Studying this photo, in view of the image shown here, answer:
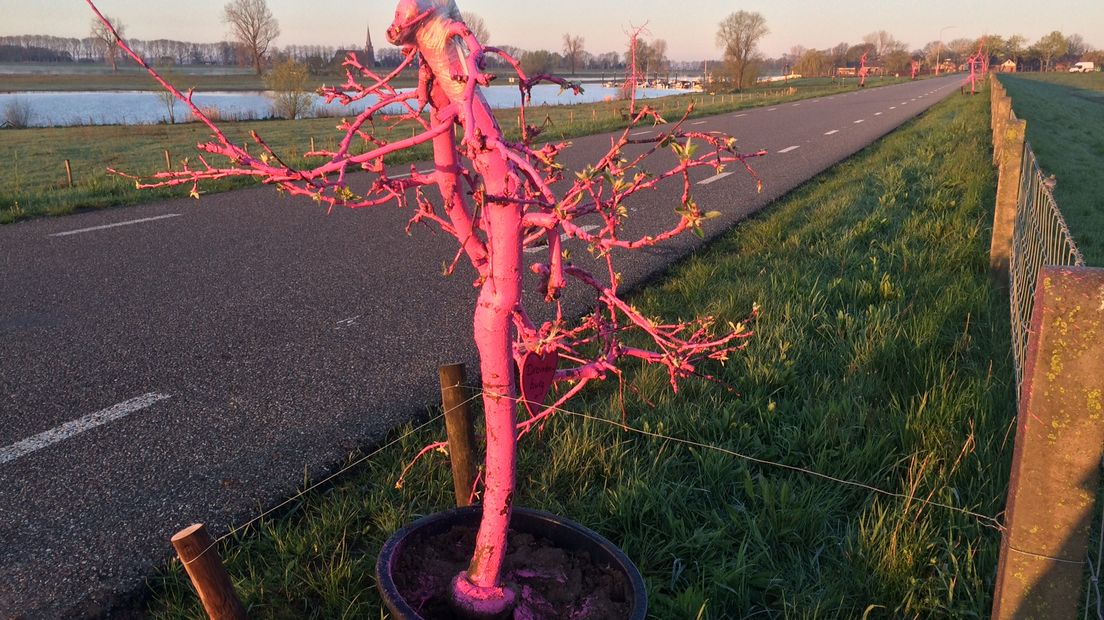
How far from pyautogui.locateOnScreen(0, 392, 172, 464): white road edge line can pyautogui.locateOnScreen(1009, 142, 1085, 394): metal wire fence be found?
12.7ft

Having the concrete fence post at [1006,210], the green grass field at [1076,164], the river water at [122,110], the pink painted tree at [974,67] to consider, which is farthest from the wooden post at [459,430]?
the pink painted tree at [974,67]

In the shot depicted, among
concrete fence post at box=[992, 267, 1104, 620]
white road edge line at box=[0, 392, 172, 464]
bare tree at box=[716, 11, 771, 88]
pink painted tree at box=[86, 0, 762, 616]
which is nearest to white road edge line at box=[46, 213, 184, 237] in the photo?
white road edge line at box=[0, 392, 172, 464]

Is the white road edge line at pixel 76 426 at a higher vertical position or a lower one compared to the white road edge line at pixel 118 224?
lower

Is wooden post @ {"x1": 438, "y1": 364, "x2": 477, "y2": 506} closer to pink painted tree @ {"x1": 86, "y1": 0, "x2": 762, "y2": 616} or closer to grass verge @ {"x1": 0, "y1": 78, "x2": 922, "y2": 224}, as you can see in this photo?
pink painted tree @ {"x1": 86, "y1": 0, "x2": 762, "y2": 616}

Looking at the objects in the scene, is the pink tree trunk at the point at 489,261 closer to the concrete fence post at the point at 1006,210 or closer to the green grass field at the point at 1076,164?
the concrete fence post at the point at 1006,210

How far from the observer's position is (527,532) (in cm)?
209

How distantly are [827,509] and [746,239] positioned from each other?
428 cm

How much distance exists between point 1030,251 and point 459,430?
356 cm

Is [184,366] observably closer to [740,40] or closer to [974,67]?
[974,67]

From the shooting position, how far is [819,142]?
15773 millimetres

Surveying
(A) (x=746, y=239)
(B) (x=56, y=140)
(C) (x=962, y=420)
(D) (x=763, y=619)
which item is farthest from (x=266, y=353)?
(B) (x=56, y=140)

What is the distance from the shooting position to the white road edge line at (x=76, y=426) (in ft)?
10.2

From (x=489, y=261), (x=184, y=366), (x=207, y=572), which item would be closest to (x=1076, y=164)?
(x=184, y=366)

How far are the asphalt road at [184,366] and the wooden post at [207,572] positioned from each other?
0.85 metres
